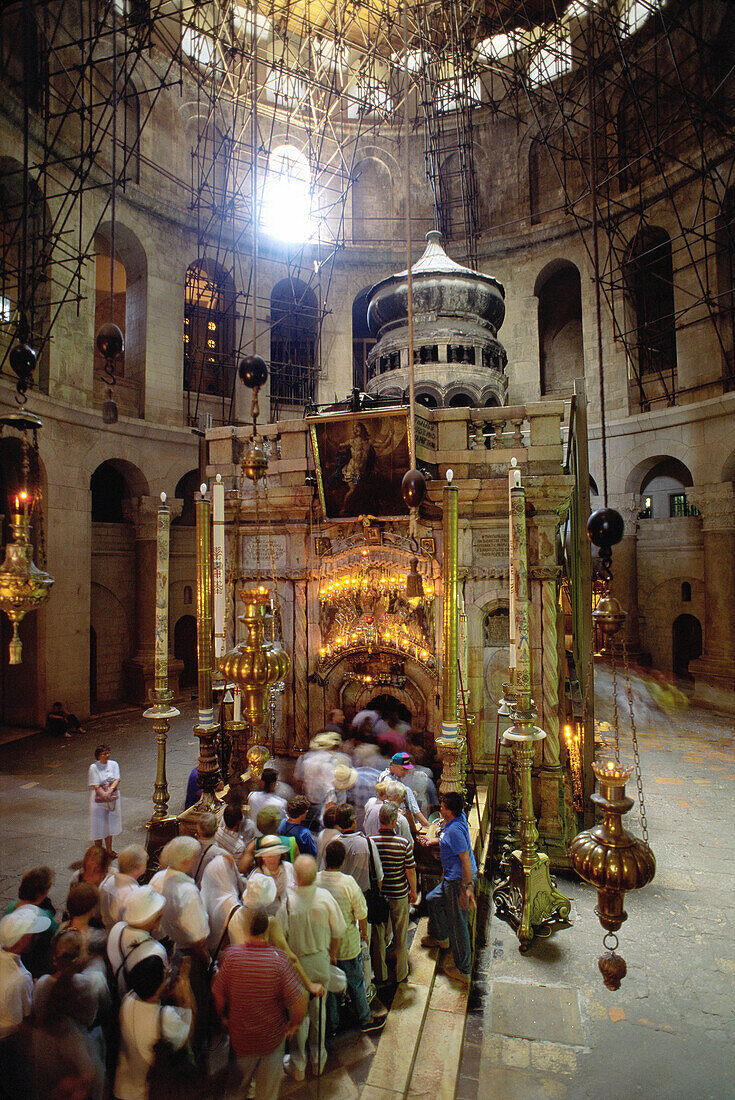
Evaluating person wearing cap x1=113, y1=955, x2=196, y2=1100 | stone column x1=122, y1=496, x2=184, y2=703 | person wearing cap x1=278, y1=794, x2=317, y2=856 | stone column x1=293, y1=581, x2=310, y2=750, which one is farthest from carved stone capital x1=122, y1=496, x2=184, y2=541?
person wearing cap x1=113, y1=955, x2=196, y2=1100

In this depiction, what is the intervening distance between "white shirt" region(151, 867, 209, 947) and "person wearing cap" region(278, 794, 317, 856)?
114cm

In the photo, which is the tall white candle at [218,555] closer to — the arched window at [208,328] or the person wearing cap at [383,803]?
the person wearing cap at [383,803]

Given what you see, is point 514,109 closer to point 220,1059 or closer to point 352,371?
point 352,371

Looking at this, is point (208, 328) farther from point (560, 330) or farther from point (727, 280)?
point (727, 280)

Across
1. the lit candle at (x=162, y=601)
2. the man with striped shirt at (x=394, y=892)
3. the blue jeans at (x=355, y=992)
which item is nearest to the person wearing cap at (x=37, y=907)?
the blue jeans at (x=355, y=992)

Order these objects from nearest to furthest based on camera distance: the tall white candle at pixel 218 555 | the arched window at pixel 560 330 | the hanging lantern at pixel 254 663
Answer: the hanging lantern at pixel 254 663
the tall white candle at pixel 218 555
the arched window at pixel 560 330

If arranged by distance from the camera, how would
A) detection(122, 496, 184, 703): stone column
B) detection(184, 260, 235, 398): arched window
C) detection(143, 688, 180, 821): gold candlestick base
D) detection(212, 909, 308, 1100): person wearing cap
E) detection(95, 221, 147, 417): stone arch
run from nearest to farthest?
detection(212, 909, 308, 1100): person wearing cap, detection(143, 688, 180, 821): gold candlestick base, detection(122, 496, 184, 703): stone column, detection(95, 221, 147, 417): stone arch, detection(184, 260, 235, 398): arched window

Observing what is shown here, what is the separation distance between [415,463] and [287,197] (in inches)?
714

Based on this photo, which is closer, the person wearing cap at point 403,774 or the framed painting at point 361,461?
the person wearing cap at point 403,774

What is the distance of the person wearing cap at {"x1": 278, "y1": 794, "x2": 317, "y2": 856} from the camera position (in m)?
5.24

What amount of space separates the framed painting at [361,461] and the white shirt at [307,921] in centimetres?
592

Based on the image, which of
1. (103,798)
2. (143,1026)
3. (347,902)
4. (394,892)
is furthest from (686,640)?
(143,1026)

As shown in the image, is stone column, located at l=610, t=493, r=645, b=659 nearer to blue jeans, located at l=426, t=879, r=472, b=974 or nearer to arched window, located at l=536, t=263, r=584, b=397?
arched window, located at l=536, t=263, r=584, b=397

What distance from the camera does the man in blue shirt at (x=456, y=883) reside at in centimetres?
537
